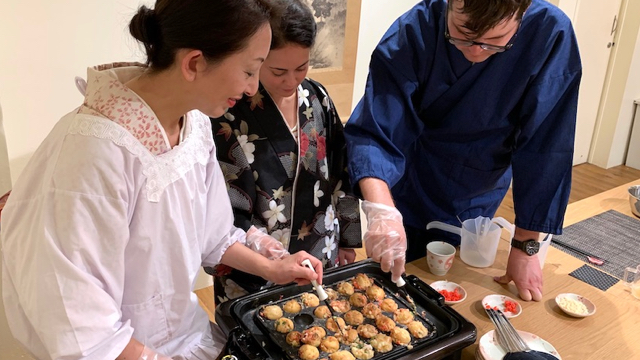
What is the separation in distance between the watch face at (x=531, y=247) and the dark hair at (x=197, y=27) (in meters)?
0.99

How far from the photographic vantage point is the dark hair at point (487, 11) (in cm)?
121

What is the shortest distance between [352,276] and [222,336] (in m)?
0.39

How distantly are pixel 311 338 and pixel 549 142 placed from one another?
86 cm

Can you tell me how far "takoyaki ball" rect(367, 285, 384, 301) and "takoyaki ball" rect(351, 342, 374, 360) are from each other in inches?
6.6

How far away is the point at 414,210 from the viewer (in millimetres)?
1775

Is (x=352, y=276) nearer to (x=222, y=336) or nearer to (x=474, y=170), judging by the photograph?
(x=222, y=336)

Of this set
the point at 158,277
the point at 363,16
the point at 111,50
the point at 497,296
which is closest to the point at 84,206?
the point at 158,277

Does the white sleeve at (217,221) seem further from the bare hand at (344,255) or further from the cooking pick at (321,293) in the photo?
the bare hand at (344,255)

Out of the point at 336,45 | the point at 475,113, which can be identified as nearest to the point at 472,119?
the point at 475,113

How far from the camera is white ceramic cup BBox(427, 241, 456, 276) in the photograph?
1548mm

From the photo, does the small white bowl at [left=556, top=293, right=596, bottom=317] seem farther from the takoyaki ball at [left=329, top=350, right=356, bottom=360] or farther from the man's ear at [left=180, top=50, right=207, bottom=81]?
the man's ear at [left=180, top=50, right=207, bottom=81]

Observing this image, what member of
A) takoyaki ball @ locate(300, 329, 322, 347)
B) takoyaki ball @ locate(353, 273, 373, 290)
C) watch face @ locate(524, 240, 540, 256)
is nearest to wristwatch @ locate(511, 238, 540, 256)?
watch face @ locate(524, 240, 540, 256)

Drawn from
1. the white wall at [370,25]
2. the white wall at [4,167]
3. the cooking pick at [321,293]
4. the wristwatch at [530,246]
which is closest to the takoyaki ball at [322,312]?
the cooking pick at [321,293]

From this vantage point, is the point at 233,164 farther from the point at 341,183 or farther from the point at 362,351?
the point at 362,351
